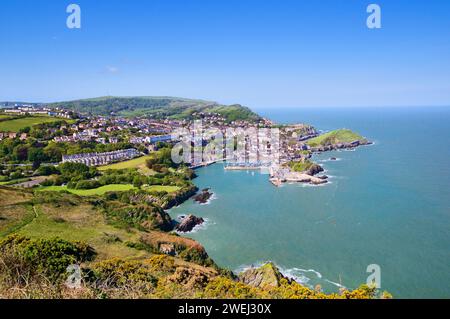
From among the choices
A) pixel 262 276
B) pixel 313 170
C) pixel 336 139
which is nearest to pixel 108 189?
pixel 262 276

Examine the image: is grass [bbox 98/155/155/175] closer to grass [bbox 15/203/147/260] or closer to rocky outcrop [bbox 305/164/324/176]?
rocky outcrop [bbox 305/164/324/176]

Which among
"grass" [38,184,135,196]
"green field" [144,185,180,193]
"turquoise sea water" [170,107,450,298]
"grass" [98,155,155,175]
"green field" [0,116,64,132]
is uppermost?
"green field" [0,116,64,132]

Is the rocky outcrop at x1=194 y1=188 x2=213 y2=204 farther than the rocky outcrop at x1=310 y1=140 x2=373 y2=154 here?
No

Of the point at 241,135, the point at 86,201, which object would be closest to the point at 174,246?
the point at 86,201

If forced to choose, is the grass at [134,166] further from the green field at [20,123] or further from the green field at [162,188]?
the green field at [20,123]

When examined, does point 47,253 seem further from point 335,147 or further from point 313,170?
point 335,147

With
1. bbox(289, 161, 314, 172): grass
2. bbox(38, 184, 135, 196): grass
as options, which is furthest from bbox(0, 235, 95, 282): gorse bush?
bbox(289, 161, 314, 172): grass
